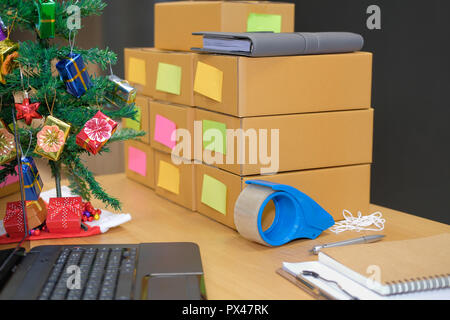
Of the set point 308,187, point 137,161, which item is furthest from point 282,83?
point 137,161

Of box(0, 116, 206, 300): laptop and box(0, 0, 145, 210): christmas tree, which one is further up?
box(0, 0, 145, 210): christmas tree

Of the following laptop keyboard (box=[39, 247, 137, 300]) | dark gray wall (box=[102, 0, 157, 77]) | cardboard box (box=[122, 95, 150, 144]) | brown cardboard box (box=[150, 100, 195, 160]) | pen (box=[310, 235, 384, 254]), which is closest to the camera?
laptop keyboard (box=[39, 247, 137, 300])

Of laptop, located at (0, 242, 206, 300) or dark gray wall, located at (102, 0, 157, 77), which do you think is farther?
dark gray wall, located at (102, 0, 157, 77)

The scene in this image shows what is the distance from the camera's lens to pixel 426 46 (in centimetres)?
146

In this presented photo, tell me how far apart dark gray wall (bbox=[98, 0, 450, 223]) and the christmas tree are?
860 millimetres

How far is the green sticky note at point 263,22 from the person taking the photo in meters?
1.23

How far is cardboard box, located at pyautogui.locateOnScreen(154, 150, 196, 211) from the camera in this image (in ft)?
3.99

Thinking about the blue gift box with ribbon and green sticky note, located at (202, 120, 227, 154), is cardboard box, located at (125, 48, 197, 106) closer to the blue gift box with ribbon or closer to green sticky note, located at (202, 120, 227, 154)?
green sticky note, located at (202, 120, 227, 154)

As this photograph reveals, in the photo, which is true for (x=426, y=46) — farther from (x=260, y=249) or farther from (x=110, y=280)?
(x=110, y=280)

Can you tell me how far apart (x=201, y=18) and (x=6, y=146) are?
0.54 meters

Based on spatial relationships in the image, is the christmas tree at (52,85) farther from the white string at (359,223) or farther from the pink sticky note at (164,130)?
the white string at (359,223)

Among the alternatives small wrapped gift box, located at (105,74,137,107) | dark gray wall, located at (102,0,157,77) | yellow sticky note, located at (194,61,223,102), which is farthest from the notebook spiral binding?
dark gray wall, located at (102,0,157,77)

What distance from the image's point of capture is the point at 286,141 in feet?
3.50
